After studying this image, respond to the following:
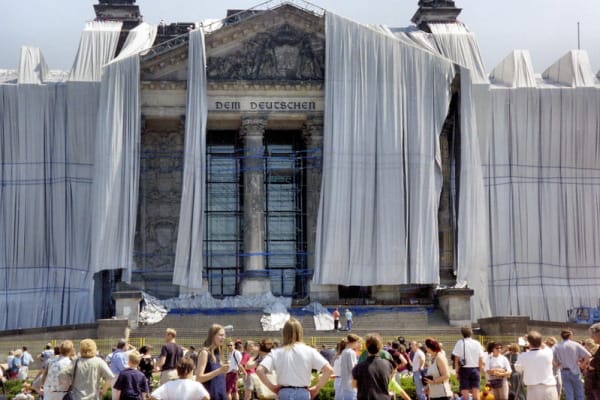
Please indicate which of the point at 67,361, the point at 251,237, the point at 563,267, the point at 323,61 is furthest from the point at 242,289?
the point at 67,361

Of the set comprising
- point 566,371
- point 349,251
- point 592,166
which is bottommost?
point 566,371

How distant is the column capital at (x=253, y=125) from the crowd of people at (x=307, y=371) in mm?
24269

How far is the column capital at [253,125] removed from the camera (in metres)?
46.5

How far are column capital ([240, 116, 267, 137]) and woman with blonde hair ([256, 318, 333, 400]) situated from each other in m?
34.1

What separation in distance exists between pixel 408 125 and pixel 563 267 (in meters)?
8.89

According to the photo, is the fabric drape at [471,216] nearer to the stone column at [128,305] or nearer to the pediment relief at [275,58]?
the pediment relief at [275,58]

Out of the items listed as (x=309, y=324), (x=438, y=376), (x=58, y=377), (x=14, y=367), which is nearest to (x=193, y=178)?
(x=309, y=324)

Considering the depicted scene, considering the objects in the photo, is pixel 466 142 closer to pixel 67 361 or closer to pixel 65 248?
pixel 65 248

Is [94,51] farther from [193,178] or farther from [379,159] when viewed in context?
[379,159]

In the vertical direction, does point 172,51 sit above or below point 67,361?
above

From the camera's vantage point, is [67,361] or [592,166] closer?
[67,361]

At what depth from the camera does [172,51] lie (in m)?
45.9

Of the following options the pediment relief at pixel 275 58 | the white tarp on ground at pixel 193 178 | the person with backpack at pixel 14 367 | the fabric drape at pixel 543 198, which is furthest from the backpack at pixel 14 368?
the fabric drape at pixel 543 198

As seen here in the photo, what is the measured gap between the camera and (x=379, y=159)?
44.7m
